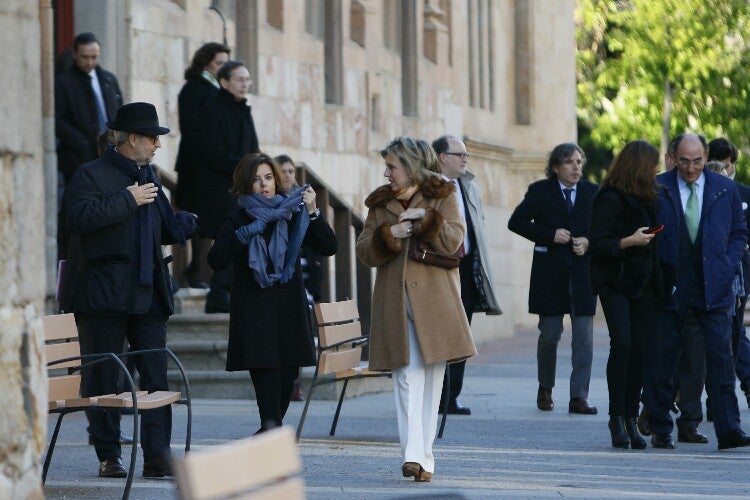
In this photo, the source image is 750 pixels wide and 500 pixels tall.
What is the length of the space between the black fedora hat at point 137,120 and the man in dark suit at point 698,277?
11.0 ft

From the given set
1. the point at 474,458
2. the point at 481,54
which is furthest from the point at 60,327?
the point at 481,54

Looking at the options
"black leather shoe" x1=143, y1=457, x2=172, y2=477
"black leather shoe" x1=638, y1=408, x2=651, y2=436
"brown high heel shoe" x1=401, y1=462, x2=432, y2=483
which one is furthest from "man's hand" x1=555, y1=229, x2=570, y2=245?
"black leather shoe" x1=143, y1=457, x2=172, y2=477

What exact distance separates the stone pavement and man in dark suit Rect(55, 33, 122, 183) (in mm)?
1832

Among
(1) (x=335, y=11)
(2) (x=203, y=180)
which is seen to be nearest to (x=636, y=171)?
(2) (x=203, y=180)

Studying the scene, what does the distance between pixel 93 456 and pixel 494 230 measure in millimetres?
18337

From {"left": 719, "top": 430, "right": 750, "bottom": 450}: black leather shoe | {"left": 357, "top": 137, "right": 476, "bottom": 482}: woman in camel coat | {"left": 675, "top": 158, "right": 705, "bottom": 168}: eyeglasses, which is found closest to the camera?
{"left": 357, "top": 137, "right": 476, "bottom": 482}: woman in camel coat

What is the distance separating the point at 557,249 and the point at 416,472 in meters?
5.09

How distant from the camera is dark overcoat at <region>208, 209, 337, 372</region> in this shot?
10898mm

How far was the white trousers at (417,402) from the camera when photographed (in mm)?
9898

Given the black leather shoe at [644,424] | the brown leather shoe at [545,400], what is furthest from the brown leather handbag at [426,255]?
the brown leather shoe at [545,400]

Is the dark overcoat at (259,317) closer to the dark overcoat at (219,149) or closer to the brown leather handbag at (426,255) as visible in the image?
the brown leather handbag at (426,255)

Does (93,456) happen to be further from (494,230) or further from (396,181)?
(494,230)

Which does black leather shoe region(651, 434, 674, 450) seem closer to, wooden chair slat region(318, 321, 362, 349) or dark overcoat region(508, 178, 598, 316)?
wooden chair slat region(318, 321, 362, 349)

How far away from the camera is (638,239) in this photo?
11422 mm
